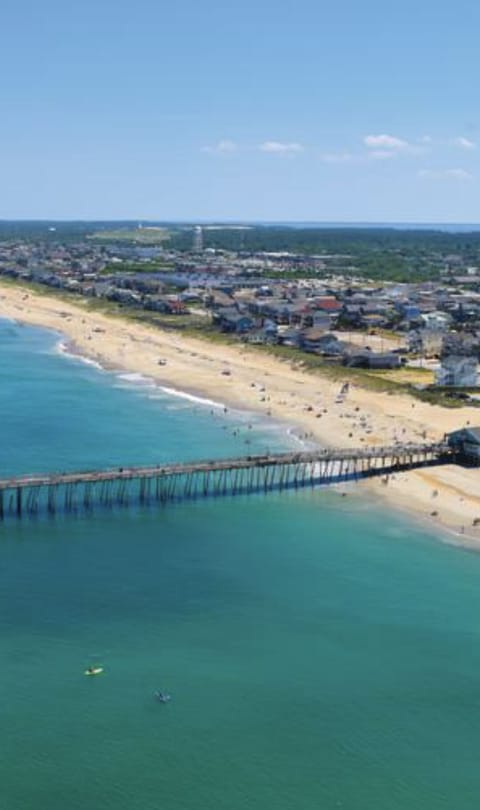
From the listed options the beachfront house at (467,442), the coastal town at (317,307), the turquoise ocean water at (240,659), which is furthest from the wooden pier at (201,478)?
the coastal town at (317,307)

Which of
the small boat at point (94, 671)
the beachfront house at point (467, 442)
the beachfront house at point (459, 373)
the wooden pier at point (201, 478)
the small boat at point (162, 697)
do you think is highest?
the beachfront house at point (459, 373)

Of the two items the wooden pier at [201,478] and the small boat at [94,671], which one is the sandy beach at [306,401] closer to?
the wooden pier at [201,478]

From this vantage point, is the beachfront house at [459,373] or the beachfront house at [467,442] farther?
the beachfront house at [459,373]

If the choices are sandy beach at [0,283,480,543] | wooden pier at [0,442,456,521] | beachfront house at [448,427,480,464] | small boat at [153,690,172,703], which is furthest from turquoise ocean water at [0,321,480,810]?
beachfront house at [448,427,480,464]

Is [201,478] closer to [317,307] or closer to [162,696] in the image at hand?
[162,696]

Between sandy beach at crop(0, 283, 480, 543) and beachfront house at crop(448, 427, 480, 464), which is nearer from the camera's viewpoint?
sandy beach at crop(0, 283, 480, 543)

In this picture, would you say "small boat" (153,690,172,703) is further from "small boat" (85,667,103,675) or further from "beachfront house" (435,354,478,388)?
"beachfront house" (435,354,478,388)

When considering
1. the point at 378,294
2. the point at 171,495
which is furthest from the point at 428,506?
the point at 378,294
